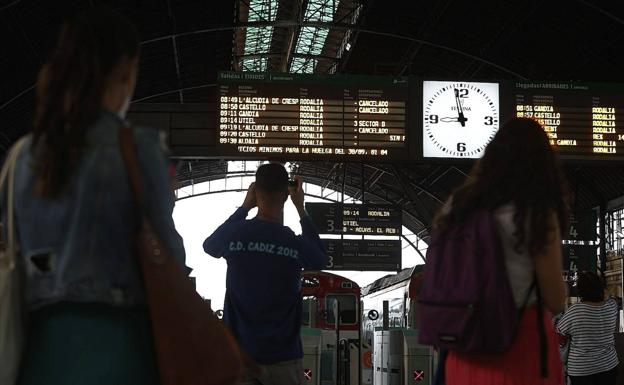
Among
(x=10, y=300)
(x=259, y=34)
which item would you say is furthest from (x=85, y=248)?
(x=259, y=34)

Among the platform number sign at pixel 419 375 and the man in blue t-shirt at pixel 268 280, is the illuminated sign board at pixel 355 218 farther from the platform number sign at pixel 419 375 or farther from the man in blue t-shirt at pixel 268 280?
the man in blue t-shirt at pixel 268 280

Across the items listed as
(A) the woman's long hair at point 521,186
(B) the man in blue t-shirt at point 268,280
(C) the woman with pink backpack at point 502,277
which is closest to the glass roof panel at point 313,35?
(B) the man in blue t-shirt at point 268,280

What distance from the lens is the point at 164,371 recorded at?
1.81 m

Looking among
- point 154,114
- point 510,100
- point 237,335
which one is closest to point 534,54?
point 510,100

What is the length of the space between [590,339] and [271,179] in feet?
12.2

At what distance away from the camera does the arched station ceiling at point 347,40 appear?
1811cm

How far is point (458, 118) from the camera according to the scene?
11.8 m

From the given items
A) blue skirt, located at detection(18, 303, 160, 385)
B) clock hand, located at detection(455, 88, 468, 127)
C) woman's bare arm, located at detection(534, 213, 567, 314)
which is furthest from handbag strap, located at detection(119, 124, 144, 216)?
clock hand, located at detection(455, 88, 468, 127)

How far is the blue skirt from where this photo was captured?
186cm

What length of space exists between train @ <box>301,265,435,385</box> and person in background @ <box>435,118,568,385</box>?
31.5ft

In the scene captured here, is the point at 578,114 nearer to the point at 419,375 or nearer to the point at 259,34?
the point at 419,375

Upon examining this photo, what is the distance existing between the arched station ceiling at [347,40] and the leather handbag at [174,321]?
1340 cm

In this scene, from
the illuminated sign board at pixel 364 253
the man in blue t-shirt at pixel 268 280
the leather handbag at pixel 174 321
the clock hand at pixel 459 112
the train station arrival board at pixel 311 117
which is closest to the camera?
the leather handbag at pixel 174 321

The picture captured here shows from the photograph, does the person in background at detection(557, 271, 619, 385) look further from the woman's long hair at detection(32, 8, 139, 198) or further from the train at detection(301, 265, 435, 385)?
the train at detection(301, 265, 435, 385)
